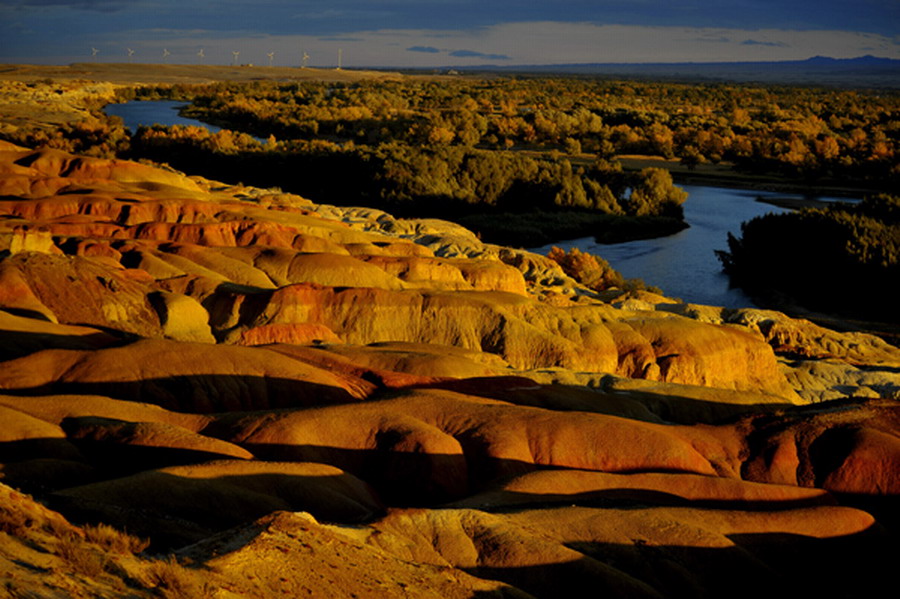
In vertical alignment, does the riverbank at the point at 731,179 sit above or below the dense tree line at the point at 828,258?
above

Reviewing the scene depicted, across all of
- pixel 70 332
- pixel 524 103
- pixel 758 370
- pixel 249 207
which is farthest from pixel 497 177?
pixel 524 103

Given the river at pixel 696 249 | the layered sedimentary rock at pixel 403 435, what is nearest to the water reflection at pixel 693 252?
the river at pixel 696 249

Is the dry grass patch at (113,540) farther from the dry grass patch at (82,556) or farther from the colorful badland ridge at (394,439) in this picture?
the dry grass patch at (82,556)

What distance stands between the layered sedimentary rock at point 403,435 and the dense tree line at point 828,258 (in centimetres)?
1654

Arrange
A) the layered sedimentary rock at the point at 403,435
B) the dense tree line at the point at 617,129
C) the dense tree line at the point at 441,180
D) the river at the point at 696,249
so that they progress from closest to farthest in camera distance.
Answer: the layered sedimentary rock at the point at 403,435 → the river at the point at 696,249 → the dense tree line at the point at 441,180 → the dense tree line at the point at 617,129

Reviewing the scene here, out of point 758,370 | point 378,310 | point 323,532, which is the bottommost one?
point 758,370

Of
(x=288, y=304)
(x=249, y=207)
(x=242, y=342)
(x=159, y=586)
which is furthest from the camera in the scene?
(x=249, y=207)

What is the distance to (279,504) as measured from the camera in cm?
1495

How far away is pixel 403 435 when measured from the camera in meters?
19.7

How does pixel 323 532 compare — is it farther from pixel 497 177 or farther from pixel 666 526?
pixel 497 177

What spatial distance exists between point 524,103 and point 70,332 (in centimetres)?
16689

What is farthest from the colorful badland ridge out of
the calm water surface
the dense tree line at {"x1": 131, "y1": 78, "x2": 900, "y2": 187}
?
the calm water surface

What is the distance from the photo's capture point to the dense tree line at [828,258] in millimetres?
58625

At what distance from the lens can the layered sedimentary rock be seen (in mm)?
13414
